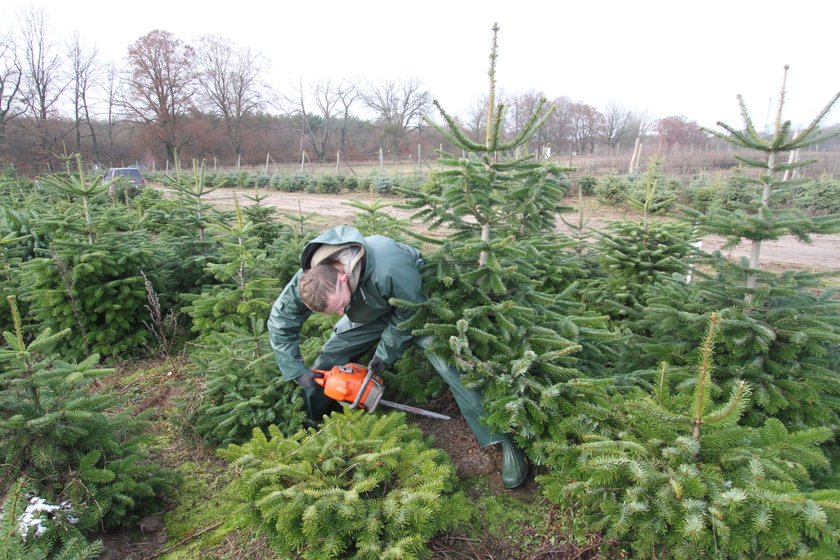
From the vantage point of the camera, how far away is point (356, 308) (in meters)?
2.98

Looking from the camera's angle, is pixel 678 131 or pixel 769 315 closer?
pixel 769 315

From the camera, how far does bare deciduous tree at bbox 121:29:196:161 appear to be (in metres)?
39.3

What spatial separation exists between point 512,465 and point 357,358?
1403 mm

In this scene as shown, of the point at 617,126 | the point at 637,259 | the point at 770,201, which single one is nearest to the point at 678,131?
the point at 617,126

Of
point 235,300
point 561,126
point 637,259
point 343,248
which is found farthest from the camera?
point 561,126

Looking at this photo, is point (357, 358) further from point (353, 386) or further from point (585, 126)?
point (585, 126)

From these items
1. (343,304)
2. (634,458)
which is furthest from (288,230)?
(634,458)

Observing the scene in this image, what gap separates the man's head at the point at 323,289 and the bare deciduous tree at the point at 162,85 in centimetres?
4371

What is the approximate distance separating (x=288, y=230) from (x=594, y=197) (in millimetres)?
14479

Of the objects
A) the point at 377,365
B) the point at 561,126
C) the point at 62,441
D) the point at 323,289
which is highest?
the point at 561,126

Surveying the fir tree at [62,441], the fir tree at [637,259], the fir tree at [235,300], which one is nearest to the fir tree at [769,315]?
the fir tree at [637,259]

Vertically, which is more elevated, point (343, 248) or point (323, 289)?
point (343, 248)

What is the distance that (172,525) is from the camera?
261 cm

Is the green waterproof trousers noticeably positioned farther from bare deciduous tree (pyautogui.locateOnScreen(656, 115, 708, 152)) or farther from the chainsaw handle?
bare deciduous tree (pyautogui.locateOnScreen(656, 115, 708, 152))
